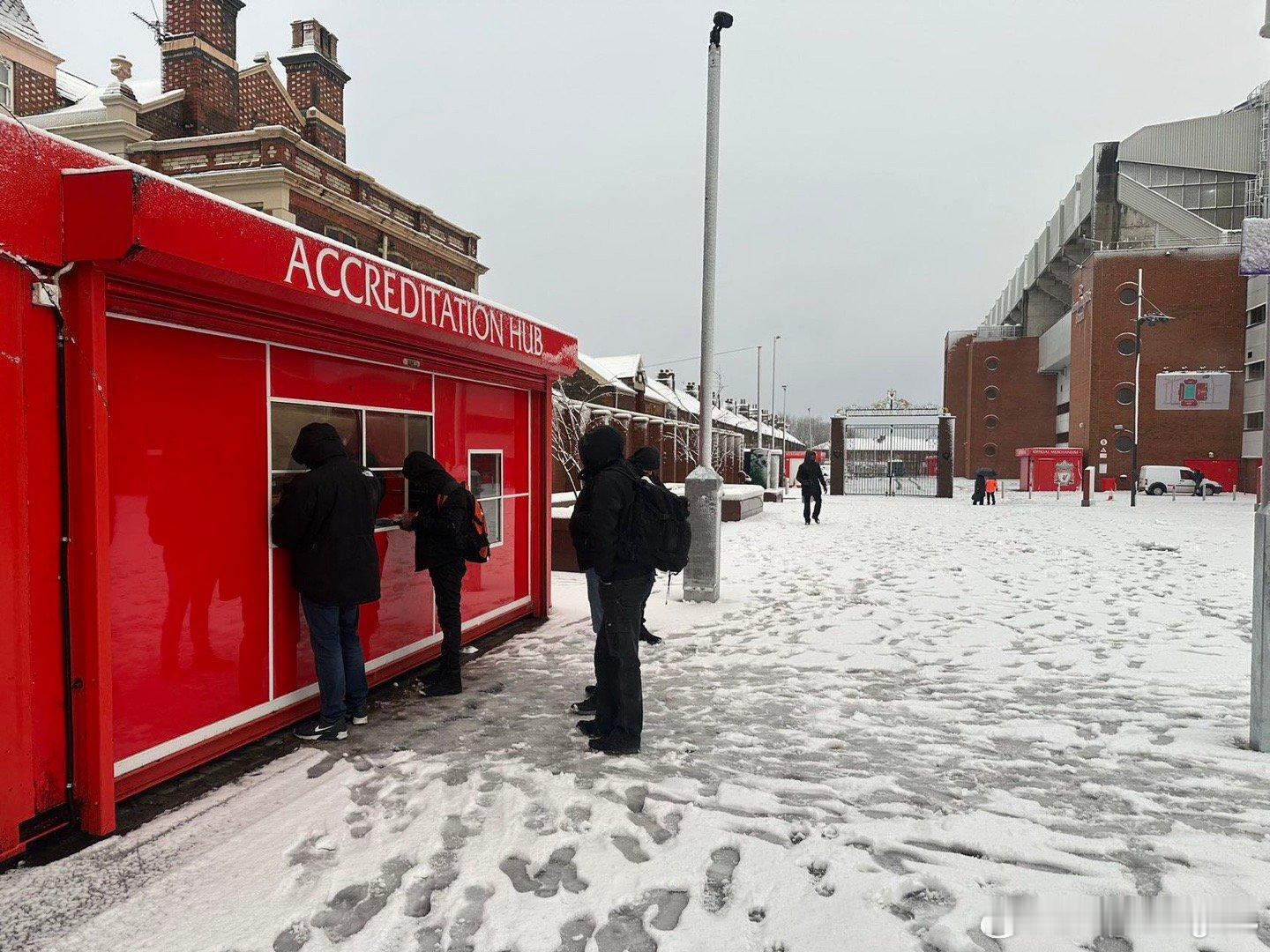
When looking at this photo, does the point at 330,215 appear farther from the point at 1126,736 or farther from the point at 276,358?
the point at 1126,736

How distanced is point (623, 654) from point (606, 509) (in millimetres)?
820

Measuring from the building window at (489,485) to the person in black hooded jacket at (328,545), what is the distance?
217cm

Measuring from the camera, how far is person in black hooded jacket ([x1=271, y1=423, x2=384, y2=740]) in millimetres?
4281

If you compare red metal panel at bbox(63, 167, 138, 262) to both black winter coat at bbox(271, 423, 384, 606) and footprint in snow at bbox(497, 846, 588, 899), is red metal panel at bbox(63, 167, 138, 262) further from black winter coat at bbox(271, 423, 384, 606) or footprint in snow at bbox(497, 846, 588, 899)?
footprint in snow at bbox(497, 846, 588, 899)

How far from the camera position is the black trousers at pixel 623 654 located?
4.27m

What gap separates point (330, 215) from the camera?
22.0 metres

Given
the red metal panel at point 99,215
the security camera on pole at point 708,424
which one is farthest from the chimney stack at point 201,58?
the red metal panel at point 99,215

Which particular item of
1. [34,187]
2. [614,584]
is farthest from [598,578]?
[34,187]

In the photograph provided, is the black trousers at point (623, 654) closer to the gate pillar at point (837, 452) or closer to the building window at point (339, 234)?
the building window at point (339, 234)

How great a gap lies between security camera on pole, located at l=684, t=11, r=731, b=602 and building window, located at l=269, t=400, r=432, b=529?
11.3 feet

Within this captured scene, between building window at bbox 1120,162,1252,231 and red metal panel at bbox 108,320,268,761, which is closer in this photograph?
red metal panel at bbox 108,320,268,761

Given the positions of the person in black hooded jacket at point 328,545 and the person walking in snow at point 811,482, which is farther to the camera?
the person walking in snow at point 811,482

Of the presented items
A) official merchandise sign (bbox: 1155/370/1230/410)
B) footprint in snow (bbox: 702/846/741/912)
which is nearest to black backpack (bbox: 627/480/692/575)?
footprint in snow (bbox: 702/846/741/912)

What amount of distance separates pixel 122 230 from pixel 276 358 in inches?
57.7
